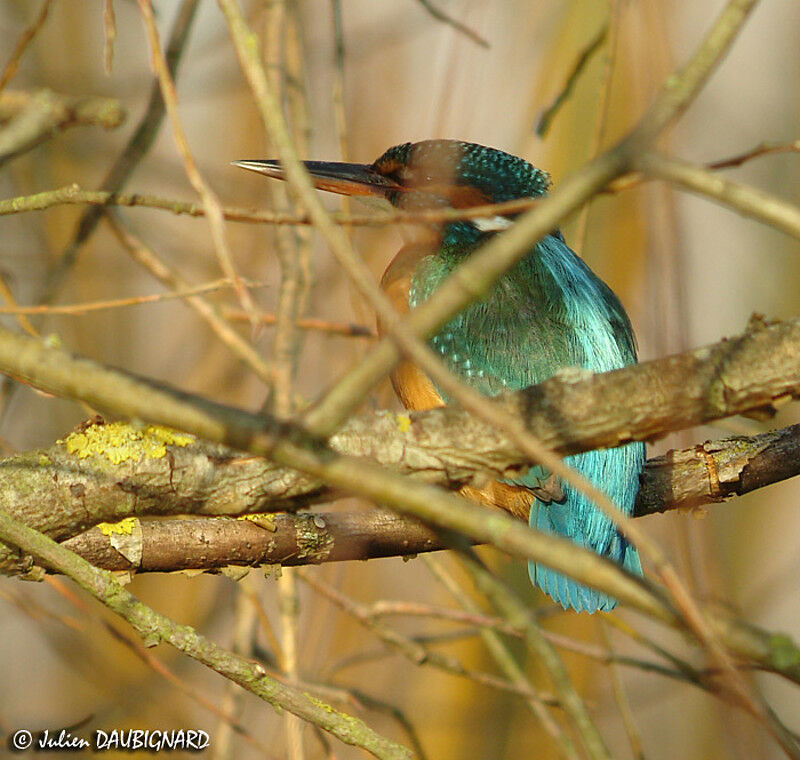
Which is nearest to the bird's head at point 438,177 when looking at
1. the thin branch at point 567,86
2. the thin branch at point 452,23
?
the thin branch at point 567,86

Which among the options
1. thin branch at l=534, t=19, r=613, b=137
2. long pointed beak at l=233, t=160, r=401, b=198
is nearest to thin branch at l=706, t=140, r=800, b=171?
thin branch at l=534, t=19, r=613, b=137

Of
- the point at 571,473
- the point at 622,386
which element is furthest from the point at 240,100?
the point at 571,473

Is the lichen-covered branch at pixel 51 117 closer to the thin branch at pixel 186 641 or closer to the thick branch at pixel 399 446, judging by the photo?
the thick branch at pixel 399 446

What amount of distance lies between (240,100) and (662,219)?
2.95m

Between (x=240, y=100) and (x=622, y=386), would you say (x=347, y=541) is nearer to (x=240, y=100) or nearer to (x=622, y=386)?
(x=622, y=386)

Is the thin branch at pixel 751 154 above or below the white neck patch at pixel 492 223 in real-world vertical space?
below

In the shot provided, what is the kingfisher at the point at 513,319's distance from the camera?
7.12 feet

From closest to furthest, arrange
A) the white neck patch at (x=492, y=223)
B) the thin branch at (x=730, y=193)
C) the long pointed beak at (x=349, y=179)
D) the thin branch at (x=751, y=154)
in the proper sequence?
the thin branch at (x=730, y=193) < the thin branch at (x=751, y=154) < the long pointed beak at (x=349, y=179) < the white neck patch at (x=492, y=223)

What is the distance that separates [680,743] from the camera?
511 cm

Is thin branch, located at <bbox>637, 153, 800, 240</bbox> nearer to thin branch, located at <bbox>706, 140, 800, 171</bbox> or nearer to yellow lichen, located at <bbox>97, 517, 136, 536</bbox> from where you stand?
thin branch, located at <bbox>706, 140, 800, 171</bbox>

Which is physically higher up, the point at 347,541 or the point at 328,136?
the point at 328,136

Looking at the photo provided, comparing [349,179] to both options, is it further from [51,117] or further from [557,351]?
[51,117]

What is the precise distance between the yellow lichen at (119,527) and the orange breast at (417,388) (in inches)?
30.9

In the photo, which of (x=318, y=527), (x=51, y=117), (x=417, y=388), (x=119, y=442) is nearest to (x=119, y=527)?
(x=119, y=442)
